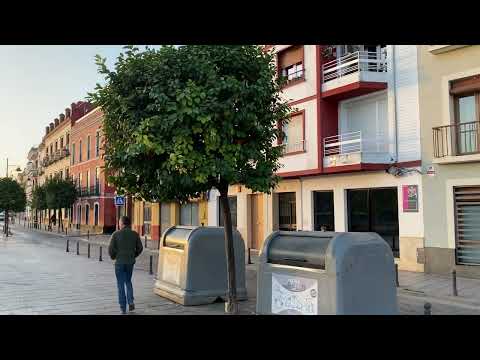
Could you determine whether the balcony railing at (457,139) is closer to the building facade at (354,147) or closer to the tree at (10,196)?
the building facade at (354,147)

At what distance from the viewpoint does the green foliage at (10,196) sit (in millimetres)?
40312

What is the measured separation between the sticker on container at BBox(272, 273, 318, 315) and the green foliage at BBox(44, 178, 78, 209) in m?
39.3

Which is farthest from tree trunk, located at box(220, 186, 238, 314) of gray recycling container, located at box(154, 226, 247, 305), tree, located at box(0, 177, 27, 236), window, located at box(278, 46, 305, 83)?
tree, located at box(0, 177, 27, 236)

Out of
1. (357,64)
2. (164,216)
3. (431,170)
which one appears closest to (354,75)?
(357,64)

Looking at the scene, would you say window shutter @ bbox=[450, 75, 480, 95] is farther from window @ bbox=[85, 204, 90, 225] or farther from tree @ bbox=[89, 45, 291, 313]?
window @ bbox=[85, 204, 90, 225]

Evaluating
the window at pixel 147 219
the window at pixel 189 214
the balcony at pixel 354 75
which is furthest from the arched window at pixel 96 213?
the balcony at pixel 354 75

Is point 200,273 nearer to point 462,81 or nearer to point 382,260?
point 382,260

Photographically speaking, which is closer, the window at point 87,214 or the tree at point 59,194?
the tree at point 59,194

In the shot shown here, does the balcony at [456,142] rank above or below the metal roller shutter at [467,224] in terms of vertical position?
above

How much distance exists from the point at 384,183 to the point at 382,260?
10348 millimetres

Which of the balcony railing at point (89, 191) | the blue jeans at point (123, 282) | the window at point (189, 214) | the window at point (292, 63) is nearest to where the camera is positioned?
the blue jeans at point (123, 282)

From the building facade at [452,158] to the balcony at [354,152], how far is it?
158 centimetres

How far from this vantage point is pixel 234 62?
779 cm
